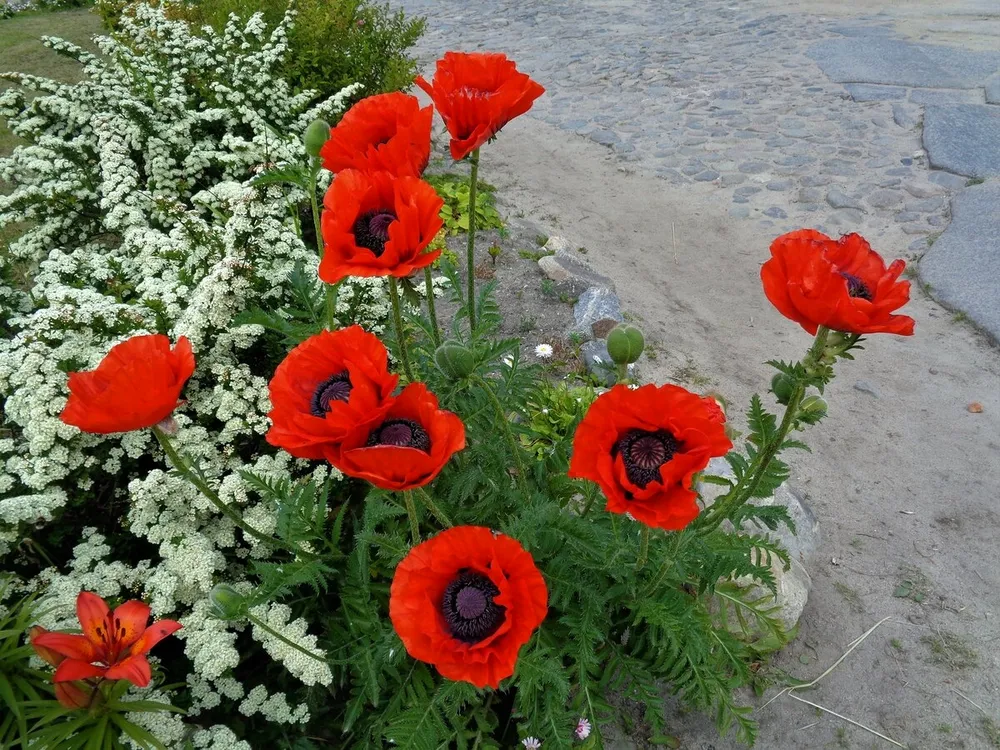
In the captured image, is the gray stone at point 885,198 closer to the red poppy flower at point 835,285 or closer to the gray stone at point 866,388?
the gray stone at point 866,388

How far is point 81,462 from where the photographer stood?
2072mm

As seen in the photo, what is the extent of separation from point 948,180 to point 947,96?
5.44ft

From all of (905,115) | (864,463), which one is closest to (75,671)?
(864,463)

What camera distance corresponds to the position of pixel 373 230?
5.00 ft

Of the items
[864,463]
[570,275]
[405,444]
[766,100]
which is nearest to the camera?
[405,444]

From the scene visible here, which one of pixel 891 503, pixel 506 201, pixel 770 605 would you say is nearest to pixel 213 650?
pixel 770 605

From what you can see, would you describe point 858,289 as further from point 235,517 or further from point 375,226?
point 235,517

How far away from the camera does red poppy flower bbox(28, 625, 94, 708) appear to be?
161cm

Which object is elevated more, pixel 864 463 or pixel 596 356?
pixel 596 356

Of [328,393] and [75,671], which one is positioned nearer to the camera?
[328,393]

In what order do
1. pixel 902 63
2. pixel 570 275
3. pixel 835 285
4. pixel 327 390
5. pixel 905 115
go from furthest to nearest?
pixel 902 63
pixel 905 115
pixel 570 275
pixel 327 390
pixel 835 285

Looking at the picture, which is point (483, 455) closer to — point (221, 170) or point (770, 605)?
point (770, 605)

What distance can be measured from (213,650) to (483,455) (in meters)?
0.88

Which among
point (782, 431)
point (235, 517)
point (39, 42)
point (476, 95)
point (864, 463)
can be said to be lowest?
point (864, 463)
